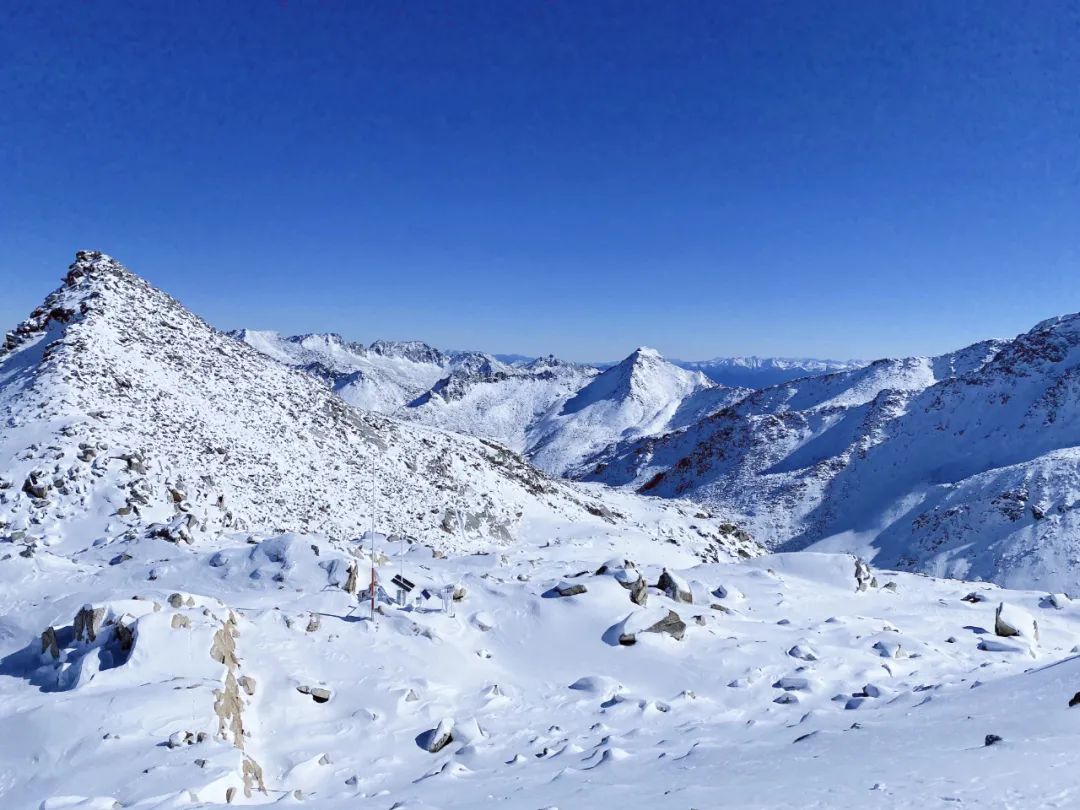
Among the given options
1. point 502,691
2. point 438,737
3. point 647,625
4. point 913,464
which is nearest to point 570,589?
point 647,625

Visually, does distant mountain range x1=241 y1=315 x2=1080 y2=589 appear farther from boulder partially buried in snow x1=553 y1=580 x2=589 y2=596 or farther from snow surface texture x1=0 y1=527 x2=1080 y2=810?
boulder partially buried in snow x1=553 y1=580 x2=589 y2=596

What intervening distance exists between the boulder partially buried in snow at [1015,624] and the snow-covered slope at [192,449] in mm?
27614

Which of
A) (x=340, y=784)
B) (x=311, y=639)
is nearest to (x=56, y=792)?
(x=340, y=784)

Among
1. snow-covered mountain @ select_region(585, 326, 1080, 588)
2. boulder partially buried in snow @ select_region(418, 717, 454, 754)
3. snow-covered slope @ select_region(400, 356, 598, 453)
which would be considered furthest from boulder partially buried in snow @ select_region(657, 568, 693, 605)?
snow-covered slope @ select_region(400, 356, 598, 453)

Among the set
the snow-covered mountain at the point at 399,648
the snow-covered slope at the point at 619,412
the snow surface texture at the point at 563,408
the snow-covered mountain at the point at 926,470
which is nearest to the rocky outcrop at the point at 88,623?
the snow-covered mountain at the point at 399,648

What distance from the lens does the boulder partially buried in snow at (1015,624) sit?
18.5m

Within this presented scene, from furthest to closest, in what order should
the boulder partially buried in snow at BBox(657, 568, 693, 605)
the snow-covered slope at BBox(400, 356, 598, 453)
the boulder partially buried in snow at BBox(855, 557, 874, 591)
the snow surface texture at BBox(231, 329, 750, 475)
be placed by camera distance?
1. the snow-covered slope at BBox(400, 356, 598, 453)
2. the snow surface texture at BBox(231, 329, 750, 475)
3. the boulder partially buried in snow at BBox(855, 557, 874, 591)
4. the boulder partially buried in snow at BBox(657, 568, 693, 605)

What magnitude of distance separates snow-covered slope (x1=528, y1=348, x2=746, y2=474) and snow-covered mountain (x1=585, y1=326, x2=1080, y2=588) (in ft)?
111

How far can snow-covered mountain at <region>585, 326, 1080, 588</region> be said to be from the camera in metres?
52.1

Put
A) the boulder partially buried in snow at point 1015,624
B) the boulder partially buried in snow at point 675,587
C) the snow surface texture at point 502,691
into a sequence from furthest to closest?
the boulder partially buried in snow at point 675,587, the boulder partially buried in snow at point 1015,624, the snow surface texture at point 502,691

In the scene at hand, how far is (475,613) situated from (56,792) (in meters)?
11.0

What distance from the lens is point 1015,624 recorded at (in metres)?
18.7

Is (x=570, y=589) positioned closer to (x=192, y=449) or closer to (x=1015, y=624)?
(x=1015, y=624)

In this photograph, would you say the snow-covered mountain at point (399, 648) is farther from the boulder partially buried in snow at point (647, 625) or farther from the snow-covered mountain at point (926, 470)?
the snow-covered mountain at point (926, 470)
